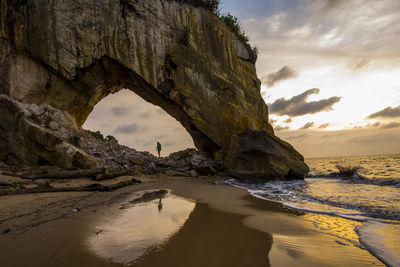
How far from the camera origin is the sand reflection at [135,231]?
2045 mm

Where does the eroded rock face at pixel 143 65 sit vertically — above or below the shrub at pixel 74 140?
above

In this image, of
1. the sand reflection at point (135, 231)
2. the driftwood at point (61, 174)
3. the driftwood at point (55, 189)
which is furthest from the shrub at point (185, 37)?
the sand reflection at point (135, 231)

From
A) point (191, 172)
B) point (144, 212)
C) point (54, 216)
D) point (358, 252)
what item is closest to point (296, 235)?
point (358, 252)

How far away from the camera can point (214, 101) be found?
13.7 metres

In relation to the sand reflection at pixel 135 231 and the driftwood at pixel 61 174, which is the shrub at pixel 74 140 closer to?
the driftwood at pixel 61 174

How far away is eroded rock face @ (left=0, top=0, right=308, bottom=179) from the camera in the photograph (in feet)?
32.7

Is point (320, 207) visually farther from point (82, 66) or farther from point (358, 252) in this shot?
point (82, 66)

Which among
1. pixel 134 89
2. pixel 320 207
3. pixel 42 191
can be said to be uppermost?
pixel 134 89

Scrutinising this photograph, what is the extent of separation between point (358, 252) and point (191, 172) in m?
9.03

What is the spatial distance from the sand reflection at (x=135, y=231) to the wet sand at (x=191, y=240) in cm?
5

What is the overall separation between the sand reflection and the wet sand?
46 millimetres

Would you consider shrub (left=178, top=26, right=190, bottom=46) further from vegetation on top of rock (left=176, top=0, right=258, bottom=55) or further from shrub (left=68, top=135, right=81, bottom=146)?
shrub (left=68, top=135, right=81, bottom=146)

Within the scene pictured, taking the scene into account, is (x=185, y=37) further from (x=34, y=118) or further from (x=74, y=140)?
(x=34, y=118)

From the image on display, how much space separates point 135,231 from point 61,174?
560 centimetres
